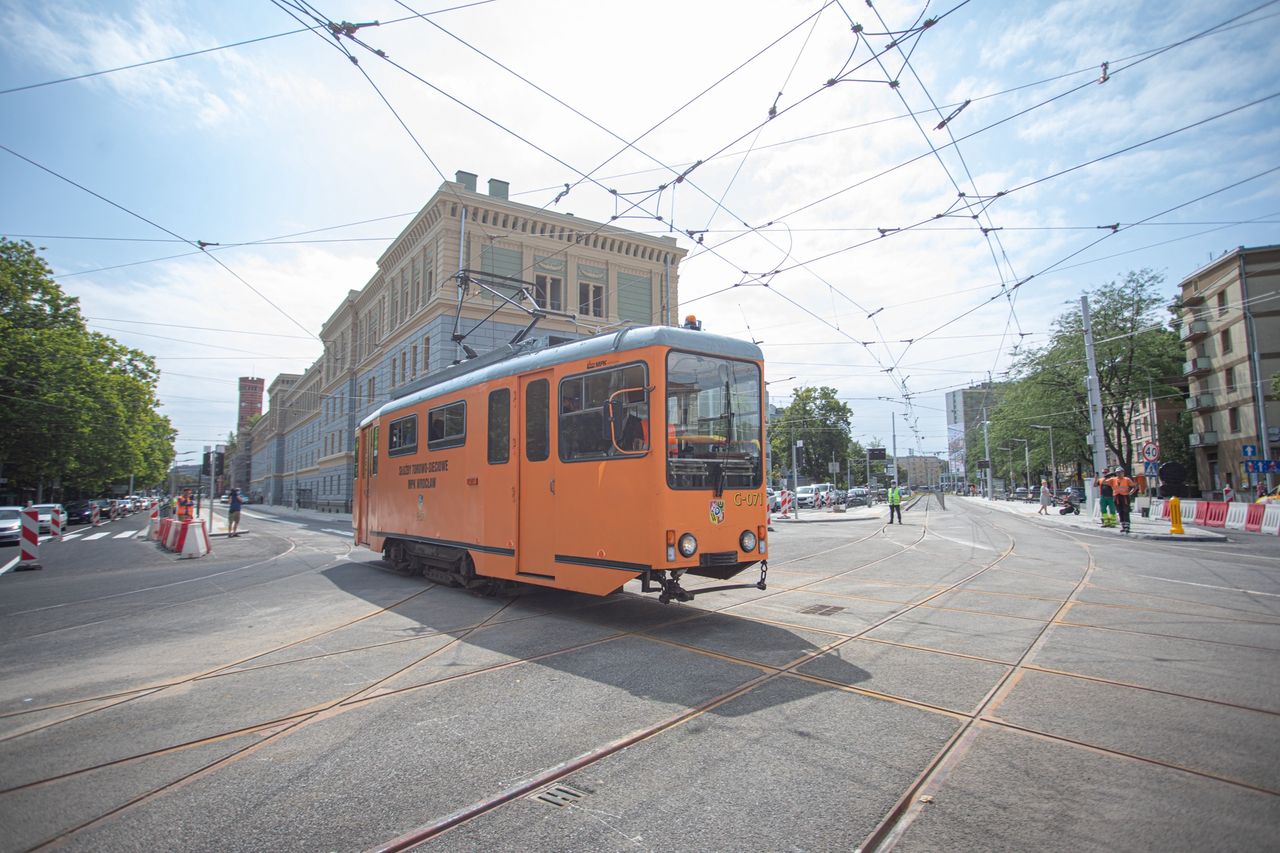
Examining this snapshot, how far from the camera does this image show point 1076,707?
14.1ft

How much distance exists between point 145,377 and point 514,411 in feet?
161

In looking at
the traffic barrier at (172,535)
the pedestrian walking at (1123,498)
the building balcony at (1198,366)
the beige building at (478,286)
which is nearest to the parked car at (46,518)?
the traffic barrier at (172,535)

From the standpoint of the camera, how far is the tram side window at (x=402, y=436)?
35.8ft

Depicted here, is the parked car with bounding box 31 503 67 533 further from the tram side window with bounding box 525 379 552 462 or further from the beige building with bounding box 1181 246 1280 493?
the beige building with bounding box 1181 246 1280 493

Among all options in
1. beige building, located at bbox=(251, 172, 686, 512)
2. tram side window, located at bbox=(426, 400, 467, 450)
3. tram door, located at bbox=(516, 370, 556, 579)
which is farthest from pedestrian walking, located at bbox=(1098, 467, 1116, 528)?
tram side window, located at bbox=(426, 400, 467, 450)

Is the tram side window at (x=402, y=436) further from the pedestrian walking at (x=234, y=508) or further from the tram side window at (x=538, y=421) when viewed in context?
the pedestrian walking at (x=234, y=508)

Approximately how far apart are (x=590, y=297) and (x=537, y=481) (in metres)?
29.4

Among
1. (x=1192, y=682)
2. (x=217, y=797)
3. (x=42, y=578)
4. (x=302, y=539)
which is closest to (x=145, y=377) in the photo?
(x=302, y=539)

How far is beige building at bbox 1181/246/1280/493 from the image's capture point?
134 feet

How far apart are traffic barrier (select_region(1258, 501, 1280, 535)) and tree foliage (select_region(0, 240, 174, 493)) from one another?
4837 cm

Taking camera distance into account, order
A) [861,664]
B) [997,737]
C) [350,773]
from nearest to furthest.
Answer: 1. [350,773]
2. [997,737]
3. [861,664]

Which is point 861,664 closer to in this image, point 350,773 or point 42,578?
point 350,773

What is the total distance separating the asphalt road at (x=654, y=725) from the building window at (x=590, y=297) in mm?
28122

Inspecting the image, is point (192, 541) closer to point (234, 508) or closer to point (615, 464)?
point (234, 508)
